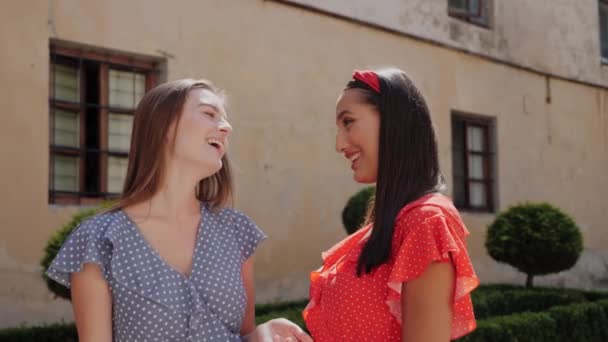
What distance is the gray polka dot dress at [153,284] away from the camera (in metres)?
2.11

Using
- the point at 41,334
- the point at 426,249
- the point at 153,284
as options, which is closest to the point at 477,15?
the point at 41,334

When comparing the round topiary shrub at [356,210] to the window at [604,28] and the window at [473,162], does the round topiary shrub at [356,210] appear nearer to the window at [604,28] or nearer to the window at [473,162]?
the window at [473,162]

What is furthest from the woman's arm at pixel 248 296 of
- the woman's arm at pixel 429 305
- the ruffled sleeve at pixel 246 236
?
the woman's arm at pixel 429 305

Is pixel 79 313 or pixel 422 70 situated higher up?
pixel 422 70

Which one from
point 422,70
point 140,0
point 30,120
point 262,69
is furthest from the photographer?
point 422,70

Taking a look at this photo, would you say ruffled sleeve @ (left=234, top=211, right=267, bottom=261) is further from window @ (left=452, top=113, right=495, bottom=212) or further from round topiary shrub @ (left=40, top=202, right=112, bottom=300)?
window @ (left=452, top=113, right=495, bottom=212)

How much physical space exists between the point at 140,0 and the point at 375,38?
140 inches

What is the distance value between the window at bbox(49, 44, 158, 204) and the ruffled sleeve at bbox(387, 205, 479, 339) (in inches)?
210

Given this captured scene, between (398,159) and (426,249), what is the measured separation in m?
0.29

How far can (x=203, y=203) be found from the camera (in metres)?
2.47

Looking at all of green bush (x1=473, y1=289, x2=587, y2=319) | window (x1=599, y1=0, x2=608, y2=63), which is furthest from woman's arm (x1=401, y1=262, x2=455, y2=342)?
window (x1=599, y1=0, x2=608, y2=63)

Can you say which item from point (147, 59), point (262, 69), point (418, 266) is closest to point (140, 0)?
point (147, 59)

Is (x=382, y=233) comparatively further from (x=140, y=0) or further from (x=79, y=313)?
(x=140, y=0)

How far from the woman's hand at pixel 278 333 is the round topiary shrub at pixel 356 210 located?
18.7 feet
